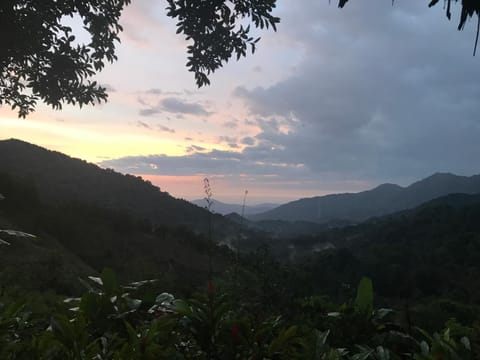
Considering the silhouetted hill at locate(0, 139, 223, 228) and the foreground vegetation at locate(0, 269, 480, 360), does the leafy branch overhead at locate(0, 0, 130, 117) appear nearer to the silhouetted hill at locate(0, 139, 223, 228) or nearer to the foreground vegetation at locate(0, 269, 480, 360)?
the foreground vegetation at locate(0, 269, 480, 360)

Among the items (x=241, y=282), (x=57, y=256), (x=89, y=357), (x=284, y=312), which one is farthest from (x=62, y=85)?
(x=57, y=256)

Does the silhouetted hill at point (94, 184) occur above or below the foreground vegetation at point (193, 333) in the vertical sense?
above

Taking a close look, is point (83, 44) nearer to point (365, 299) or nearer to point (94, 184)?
point (365, 299)

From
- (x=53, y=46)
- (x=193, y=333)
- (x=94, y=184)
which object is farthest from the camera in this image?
(x=94, y=184)

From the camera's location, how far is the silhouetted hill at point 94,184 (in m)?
79.9

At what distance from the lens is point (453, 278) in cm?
7544

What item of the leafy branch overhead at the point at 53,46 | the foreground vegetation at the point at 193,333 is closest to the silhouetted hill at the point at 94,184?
the leafy branch overhead at the point at 53,46

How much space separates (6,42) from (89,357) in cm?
454

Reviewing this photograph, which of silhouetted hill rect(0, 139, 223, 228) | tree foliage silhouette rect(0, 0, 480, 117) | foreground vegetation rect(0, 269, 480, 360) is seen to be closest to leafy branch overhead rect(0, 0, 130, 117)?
tree foliage silhouette rect(0, 0, 480, 117)

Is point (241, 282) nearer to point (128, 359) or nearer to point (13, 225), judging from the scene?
point (128, 359)

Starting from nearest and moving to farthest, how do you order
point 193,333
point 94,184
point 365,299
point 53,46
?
point 193,333 → point 365,299 → point 53,46 → point 94,184

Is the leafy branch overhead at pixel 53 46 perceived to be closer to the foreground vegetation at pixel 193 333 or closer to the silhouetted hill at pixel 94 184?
the foreground vegetation at pixel 193 333

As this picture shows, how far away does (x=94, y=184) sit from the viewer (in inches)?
3445

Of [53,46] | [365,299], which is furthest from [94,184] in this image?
[365,299]
